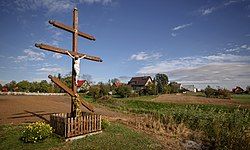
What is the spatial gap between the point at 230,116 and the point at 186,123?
4.34 metres

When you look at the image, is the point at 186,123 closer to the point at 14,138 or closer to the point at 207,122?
the point at 207,122

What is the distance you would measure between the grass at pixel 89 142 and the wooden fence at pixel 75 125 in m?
0.44

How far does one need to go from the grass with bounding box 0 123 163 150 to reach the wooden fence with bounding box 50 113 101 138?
0.44 meters

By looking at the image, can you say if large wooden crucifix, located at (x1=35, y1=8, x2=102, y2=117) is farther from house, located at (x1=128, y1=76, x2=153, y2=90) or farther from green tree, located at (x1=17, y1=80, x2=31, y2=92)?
house, located at (x1=128, y1=76, x2=153, y2=90)

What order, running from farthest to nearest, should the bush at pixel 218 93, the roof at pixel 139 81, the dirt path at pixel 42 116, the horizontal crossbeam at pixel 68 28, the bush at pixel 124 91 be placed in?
1. the roof at pixel 139 81
2. the bush at pixel 218 93
3. the bush at pixel 124 91
4. the dirt path at pixel 42 116
5. the horizontal crossbeam at pixel 68 28

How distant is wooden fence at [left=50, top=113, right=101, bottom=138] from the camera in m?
11.7

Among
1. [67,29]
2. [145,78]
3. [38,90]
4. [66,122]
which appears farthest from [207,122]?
[145,78]

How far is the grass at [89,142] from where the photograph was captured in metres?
10.5

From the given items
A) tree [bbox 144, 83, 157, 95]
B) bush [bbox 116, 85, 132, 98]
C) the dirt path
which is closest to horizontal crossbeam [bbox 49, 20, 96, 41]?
the dirt path

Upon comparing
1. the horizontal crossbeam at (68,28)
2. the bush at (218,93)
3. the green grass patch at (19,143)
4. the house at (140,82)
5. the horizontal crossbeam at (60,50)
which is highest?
the house at (140,82)

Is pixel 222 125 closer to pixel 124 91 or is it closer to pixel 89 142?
pixel 89 142

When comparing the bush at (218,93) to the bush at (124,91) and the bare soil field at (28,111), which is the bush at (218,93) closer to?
the bush at (124,91)

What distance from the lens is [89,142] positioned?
37.6 feet

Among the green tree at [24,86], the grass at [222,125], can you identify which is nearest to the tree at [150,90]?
the green tree at [24,86]
